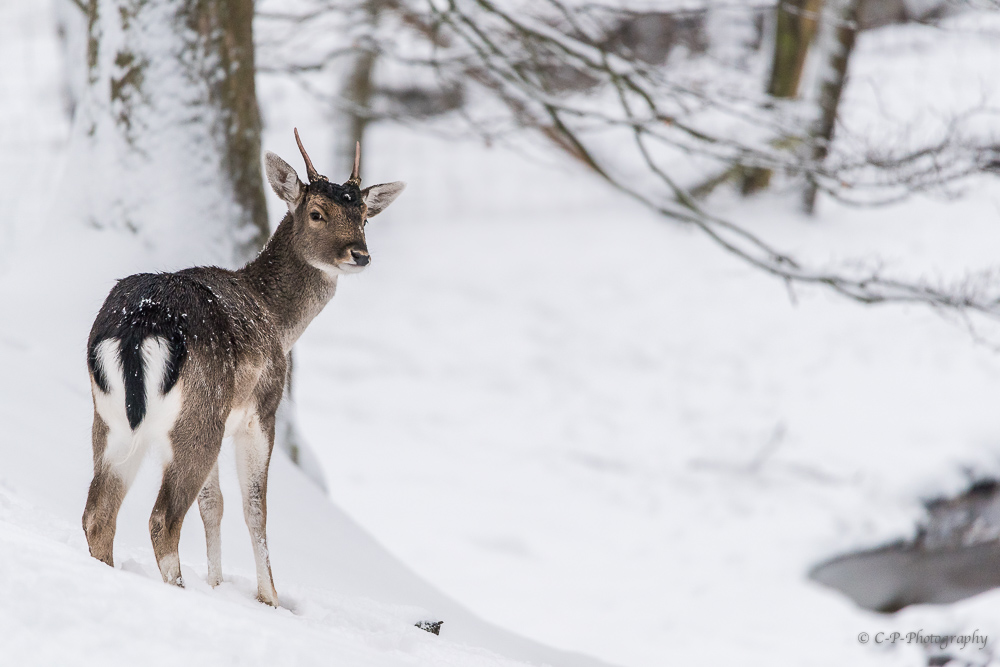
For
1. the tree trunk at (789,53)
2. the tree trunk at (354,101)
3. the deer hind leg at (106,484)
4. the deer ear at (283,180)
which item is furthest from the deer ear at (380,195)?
the tree trunk at (789,53)

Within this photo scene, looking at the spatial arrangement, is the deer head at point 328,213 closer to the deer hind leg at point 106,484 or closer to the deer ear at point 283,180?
the deer ear at point 283,180

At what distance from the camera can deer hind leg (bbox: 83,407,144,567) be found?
2.88 metres

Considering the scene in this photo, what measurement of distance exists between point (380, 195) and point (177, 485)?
1398mm

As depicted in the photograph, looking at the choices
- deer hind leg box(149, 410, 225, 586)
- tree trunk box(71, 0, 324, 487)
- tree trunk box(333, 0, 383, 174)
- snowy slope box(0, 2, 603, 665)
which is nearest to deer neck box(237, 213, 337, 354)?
deer hind leg box(149, 410, 225, 586)

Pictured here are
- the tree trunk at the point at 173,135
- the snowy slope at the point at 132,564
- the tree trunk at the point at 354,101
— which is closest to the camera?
the snowy slope at the point at 132,564

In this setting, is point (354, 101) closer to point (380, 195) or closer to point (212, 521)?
point (380, 195)

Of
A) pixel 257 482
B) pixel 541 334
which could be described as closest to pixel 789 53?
pixel 541 334

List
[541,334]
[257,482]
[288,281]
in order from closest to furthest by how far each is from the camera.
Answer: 1. [257,482]
2. [288,281]
3. [541,334]

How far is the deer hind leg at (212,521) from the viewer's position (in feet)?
10.8

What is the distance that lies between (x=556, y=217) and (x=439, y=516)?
21.6ft

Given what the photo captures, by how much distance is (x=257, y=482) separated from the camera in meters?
3.31

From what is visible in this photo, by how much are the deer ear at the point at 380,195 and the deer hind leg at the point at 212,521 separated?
114 cm

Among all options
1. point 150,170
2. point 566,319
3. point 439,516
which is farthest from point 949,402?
point 150,170

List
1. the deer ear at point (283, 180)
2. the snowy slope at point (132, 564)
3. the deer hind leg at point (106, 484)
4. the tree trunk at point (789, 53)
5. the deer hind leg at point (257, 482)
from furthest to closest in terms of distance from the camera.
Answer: the tree trunk at point (789, 53), the deer ear at point (283, 180), the deer hind leg at point (257, 482), the deer hind leg at point (106, 484), the snowy slope at point (132, 564)
